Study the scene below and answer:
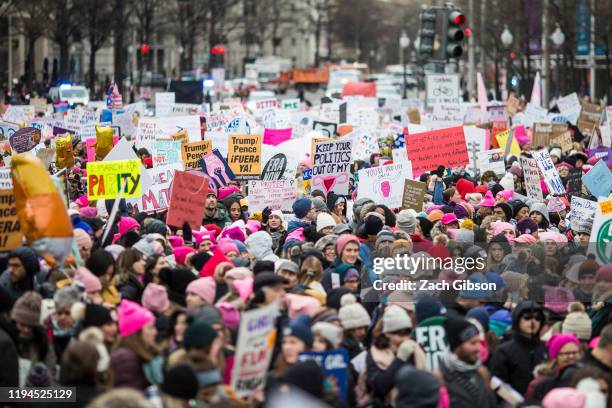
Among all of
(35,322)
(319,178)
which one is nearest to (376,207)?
(319,178)

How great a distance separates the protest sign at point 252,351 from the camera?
8102mm

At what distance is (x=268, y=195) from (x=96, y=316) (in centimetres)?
762

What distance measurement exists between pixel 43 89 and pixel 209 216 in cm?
4304

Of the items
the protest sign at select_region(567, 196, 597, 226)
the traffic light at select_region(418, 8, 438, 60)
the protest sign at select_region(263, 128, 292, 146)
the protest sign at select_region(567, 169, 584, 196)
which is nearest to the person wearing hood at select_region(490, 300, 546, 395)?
the protest sign at select_region(567, 196, 597, 226)

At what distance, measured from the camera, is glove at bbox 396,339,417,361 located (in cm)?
890

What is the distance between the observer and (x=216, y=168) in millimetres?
18562

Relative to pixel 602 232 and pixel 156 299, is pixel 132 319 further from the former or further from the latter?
pixel 602 232

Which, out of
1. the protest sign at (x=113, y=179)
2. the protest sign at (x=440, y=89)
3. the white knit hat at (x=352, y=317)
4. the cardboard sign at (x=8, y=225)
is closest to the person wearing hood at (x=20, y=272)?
the cardboard sign at (x=8, y=225)

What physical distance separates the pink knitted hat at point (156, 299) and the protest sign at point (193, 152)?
31.3 feet

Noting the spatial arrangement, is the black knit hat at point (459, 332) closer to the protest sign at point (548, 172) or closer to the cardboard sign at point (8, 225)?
the cardboard sign at point (8, 225)

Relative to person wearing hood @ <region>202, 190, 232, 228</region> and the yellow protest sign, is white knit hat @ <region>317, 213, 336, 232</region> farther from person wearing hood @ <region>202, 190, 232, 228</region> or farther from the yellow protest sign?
the yellow protest sign

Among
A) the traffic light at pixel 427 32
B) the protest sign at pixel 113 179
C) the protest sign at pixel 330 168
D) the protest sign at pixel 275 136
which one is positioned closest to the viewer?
the protest sign at pixel 113 179

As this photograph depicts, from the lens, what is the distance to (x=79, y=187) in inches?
731

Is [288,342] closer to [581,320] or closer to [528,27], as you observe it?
[581,320]
